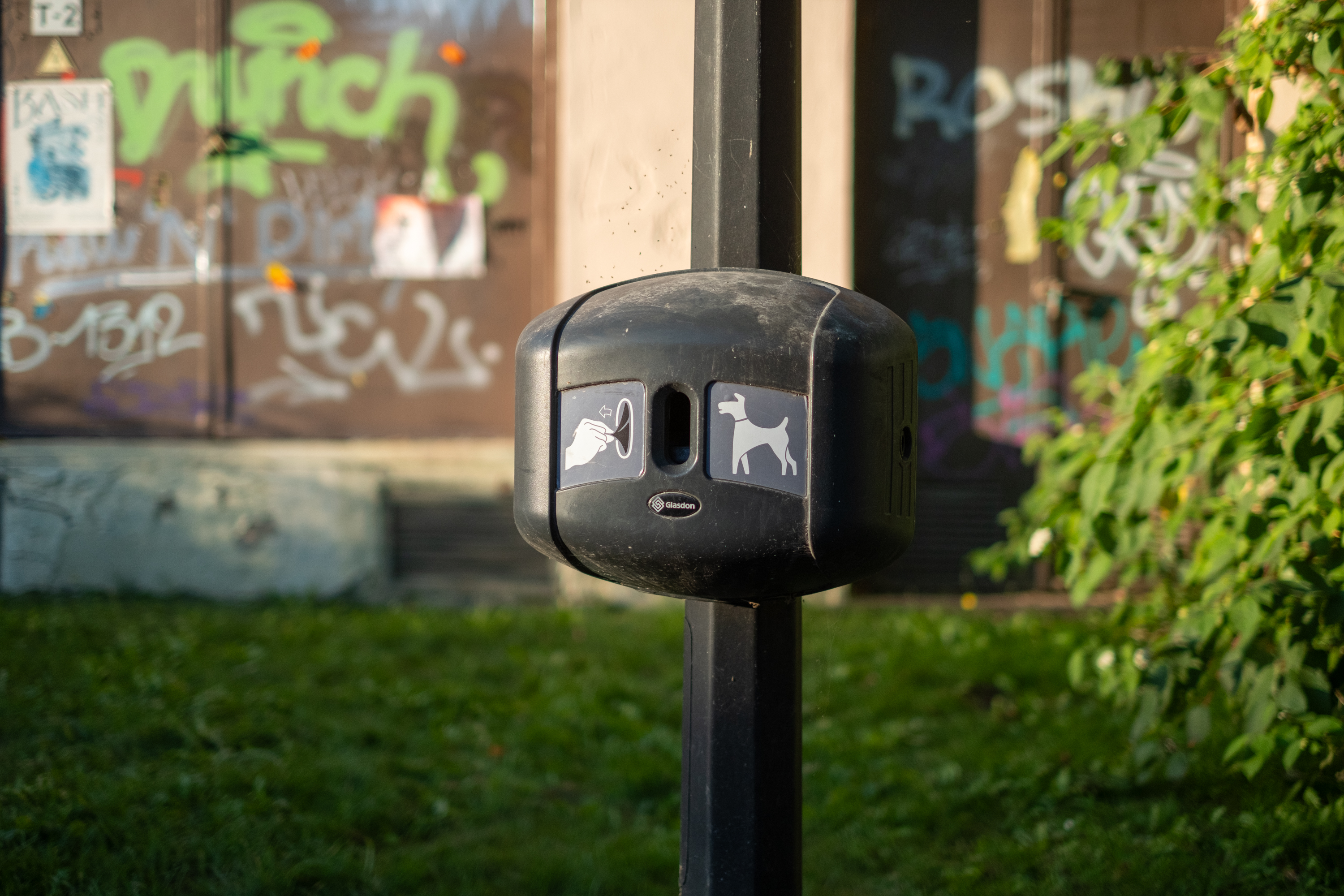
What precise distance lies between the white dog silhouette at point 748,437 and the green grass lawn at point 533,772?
673mm

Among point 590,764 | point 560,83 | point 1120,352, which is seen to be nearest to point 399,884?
point 590,764

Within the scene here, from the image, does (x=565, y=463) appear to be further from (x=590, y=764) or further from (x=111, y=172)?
(x=111, y=172)

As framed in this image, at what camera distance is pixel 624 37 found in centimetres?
468

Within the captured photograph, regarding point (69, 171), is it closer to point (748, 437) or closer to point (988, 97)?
point (988, 97)

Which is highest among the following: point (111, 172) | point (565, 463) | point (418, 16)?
point (418, 16)

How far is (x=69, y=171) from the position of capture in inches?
209

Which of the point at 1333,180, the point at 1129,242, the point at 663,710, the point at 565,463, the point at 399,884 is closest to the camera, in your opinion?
the point at 565,463

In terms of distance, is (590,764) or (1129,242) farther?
(1129,242)

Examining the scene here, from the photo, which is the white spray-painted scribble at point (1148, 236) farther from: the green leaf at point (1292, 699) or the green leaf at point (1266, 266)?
the green leaf at point (1292, 699)

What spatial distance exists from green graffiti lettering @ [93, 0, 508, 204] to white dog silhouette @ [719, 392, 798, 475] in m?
4.16

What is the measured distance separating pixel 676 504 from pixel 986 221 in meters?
4.18

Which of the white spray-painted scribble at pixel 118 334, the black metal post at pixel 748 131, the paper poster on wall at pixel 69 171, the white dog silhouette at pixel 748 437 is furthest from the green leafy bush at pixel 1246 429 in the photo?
the paper poster on wall at pixel 69 171

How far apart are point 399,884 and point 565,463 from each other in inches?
55.6

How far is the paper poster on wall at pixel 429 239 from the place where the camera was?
515 cm
